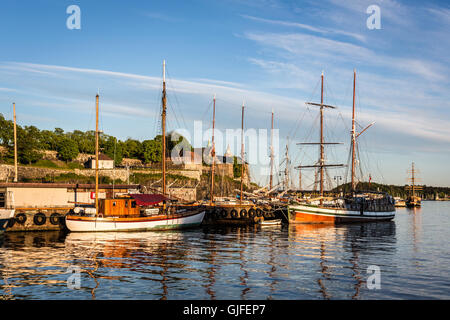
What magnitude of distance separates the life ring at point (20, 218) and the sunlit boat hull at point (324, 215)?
1431 inches

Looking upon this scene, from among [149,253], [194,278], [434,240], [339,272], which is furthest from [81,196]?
[434,240]

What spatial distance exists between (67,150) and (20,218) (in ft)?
228

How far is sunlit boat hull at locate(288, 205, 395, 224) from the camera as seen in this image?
203ft

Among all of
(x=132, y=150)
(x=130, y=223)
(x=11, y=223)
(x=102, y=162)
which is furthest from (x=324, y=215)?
(x=132, y=150)

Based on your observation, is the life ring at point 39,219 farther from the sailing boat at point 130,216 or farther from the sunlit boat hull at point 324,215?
the sunlit boat hull at point 324,215

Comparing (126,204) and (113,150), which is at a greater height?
(113,150)

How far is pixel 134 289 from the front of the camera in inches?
793

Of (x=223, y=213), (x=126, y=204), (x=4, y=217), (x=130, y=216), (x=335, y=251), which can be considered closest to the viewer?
(x=335, y=251)

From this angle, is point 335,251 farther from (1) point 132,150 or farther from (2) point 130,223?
(1) point 132,150

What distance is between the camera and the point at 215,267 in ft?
85.3

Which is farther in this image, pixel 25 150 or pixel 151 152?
pixel 151 152

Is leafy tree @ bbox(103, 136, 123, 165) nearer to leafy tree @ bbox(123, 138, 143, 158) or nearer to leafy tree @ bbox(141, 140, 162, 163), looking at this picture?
leafy tree @ bbox(123, 138, 143, 158)

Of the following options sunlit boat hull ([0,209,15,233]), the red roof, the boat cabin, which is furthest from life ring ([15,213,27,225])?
the red roof
